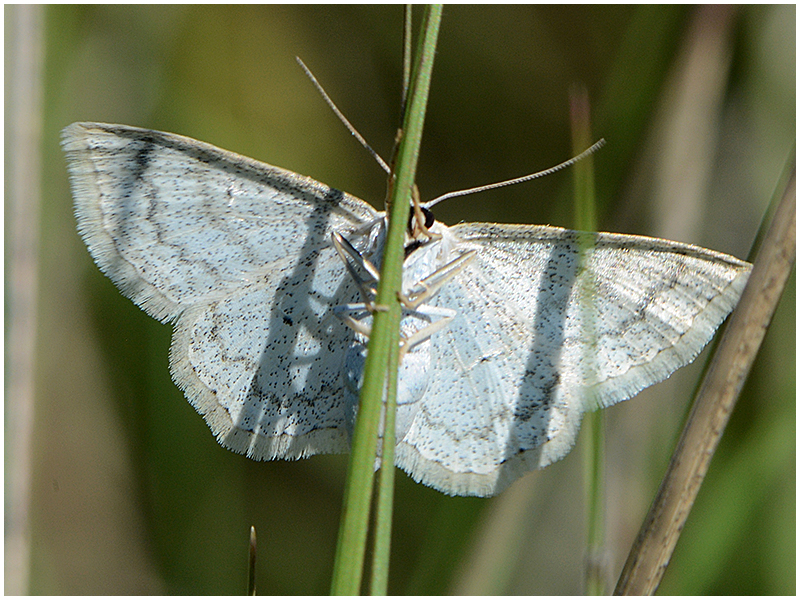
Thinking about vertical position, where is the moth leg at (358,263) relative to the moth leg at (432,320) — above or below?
above

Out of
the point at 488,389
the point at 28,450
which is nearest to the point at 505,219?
the point at 488,389

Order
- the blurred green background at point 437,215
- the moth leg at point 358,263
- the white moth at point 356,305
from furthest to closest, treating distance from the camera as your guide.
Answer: the blurred green background at point 437,215 → the white moth at point 356,305 → the moth leg at point 358,263

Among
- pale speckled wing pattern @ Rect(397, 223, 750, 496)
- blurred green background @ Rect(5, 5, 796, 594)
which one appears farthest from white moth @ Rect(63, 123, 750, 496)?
blurred green background @ Rect(5, 5, 796, 594)

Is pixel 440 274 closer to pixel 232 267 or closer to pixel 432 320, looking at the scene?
pixel 432 320

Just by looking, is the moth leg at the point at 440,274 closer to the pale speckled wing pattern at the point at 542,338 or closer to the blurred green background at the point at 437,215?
the pale speckled wing pattern at the point at 542,338

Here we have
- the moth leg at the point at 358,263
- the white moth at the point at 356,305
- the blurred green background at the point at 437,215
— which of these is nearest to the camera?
the moth leg at the point at 358,263

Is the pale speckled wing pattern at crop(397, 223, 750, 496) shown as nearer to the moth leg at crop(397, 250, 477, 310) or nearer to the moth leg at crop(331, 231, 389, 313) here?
the moth leg at crop(397, 250, 477, 310)

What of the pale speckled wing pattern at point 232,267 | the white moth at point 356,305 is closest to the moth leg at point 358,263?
the white moth at point 356,305
